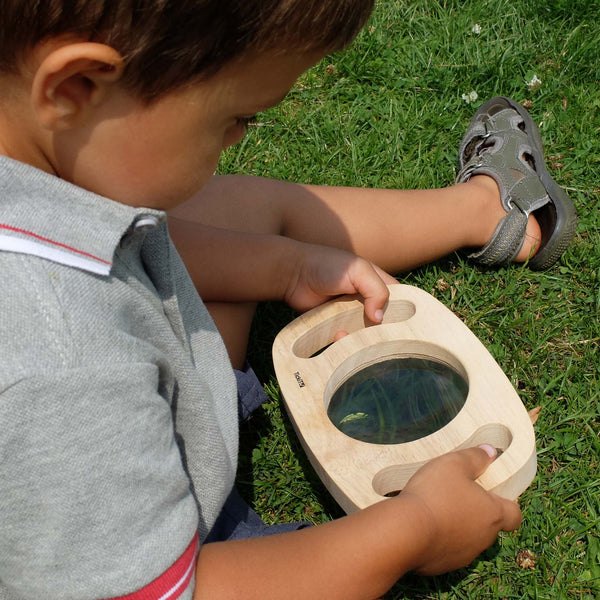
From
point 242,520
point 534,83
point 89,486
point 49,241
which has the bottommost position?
point 242,520

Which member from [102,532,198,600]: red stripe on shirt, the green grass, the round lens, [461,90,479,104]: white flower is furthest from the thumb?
[461,90,479,104]: white flower

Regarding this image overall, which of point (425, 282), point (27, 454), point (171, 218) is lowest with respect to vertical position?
point (425, 282)

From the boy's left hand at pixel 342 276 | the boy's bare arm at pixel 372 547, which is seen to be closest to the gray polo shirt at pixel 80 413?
the boy's bare arm at pixel 372 547

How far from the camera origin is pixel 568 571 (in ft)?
4.14

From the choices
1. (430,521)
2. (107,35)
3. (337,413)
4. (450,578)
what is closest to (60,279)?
(107,35)

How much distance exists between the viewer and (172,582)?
30.7 inches

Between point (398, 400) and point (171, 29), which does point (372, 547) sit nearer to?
point (398, 400)

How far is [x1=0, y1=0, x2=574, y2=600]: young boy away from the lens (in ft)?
2.21

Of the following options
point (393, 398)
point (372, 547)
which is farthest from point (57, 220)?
point (393, 398)

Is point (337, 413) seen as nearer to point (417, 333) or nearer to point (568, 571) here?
point (417, 333)

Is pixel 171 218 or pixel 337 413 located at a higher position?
pixel 171 218

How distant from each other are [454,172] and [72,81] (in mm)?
1322

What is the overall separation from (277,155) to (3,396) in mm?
1349

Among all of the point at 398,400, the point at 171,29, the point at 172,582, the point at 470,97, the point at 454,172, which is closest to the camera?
the point at 171,29
